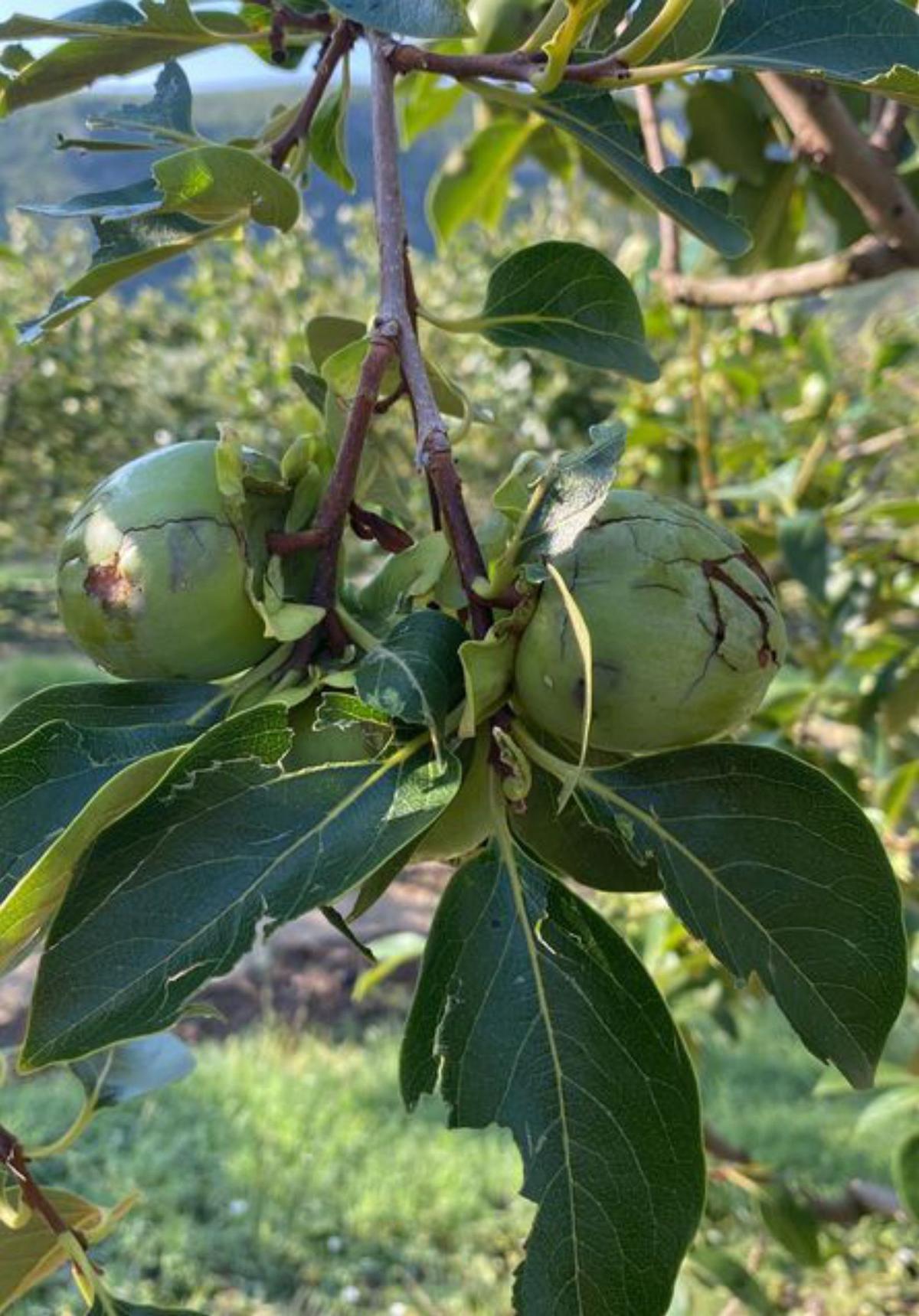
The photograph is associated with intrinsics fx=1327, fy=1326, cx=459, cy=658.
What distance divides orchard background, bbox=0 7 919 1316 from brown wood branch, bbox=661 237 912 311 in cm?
1

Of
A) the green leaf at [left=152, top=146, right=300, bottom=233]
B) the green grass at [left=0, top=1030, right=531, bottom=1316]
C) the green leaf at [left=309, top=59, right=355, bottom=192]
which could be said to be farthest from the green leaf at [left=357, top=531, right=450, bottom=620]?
the green grass at [left=0, top=1030, right=531, bottom=1316]

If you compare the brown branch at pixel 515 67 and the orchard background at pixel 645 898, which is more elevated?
the brown branch at pixel 515 67

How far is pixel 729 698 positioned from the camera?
0.72 meters

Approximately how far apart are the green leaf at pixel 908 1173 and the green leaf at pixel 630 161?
1166 mm

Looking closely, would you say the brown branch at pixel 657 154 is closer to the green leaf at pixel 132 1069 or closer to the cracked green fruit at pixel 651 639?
the cracked green fruit at pixel 651 639

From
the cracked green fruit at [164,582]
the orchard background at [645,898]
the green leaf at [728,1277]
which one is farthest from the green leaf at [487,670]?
the green leaf at [728,1277]

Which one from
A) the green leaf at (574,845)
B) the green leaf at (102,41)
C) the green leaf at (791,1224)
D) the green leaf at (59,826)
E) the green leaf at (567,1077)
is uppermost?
the green leaf at (102,41)

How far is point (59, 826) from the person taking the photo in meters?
0.70

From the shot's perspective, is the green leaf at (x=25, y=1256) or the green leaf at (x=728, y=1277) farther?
the green leaf at (x=728, y=1277)

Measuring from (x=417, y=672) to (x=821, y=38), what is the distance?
0.53 meters

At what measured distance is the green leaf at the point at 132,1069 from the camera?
1.24 meters

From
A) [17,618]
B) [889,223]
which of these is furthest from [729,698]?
[17,618]

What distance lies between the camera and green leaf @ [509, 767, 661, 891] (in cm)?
77

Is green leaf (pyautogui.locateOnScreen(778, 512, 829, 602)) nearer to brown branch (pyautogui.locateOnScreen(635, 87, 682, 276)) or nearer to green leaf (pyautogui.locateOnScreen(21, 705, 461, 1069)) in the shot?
brown branch (pyautogui.locateOnScreen(635, 87, 682, 276))
